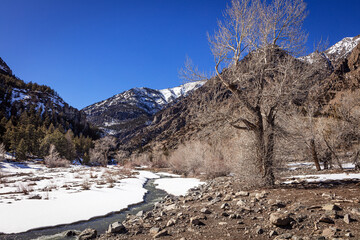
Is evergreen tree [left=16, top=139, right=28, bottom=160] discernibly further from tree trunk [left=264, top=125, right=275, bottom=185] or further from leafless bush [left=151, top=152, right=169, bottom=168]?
tree trunk [left=264, top=125, right=275, bottom=185]

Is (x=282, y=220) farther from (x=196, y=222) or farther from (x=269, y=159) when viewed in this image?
(x=269, y=159)

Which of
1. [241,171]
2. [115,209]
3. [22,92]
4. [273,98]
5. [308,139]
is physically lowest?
[115,209]

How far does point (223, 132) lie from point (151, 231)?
531 centimetres

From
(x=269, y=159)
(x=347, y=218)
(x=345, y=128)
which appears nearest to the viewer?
(x=347, y=218)

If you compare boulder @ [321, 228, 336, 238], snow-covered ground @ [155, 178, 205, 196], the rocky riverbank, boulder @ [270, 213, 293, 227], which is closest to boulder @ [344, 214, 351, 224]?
the rocky riverbank

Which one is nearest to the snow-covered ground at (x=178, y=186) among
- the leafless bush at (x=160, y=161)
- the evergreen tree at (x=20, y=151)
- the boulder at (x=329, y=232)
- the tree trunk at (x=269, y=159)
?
the tree trunk at (x=269, y=159)

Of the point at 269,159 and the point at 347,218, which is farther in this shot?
the point at 269,159

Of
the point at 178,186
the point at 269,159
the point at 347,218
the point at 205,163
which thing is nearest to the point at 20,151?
the point at 205,163

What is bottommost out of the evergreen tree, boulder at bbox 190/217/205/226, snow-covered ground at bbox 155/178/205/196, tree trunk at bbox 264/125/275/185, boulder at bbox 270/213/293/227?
snow-covered ground at bbox 155/178/205/196

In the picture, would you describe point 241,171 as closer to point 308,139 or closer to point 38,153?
point 308,139

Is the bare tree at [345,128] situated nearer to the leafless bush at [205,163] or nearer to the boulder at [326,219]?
the leafless bush at [205,163]

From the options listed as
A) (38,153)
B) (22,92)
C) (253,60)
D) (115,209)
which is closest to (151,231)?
(115,209)

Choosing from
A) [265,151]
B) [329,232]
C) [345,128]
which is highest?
[345,128]

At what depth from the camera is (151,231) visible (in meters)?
5.64
